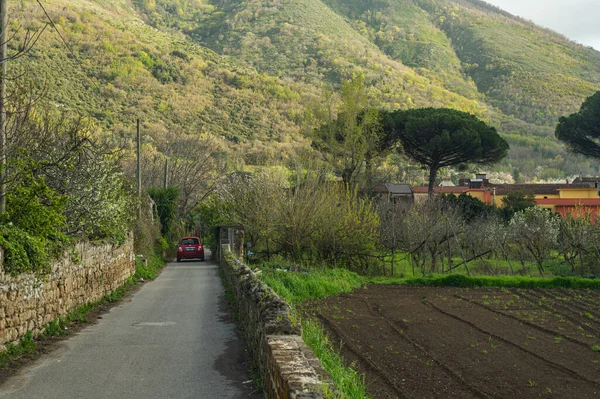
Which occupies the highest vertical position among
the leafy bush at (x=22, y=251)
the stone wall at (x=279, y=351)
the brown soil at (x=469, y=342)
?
the leafy bush at (x=22, y=251)

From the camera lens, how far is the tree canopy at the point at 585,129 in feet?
173

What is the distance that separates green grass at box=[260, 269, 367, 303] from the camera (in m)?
21.1

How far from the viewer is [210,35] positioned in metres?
130

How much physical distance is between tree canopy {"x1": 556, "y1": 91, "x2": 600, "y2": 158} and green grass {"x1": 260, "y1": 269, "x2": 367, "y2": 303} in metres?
34.5

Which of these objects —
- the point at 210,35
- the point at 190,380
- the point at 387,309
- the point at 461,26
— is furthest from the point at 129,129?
the point at 461,26

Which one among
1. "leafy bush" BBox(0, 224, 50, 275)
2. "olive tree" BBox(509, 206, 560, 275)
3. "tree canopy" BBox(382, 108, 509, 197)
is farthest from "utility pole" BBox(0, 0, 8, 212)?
"tree canopy" BBox(382, 108, 509, 197)

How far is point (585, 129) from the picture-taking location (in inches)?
2127

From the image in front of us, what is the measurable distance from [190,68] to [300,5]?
6107 cm

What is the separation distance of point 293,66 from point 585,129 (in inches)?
2672

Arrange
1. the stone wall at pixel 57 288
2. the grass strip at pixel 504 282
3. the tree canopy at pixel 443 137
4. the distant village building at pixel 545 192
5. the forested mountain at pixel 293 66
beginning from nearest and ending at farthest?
the stone wall at pixel 57 288
the grass strip at pixel 504 282
the tree canopy at pixel 443 137
the distant village building at pixel 545 192
the forested mountain at pixel 293 66

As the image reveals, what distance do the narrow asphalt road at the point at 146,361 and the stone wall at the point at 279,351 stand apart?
55 centimetres

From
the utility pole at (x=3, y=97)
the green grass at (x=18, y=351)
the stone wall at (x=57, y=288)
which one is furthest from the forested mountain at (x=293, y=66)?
the green grass at (x=18, y=351)

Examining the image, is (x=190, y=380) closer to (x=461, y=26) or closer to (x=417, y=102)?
(x=417, y=102)

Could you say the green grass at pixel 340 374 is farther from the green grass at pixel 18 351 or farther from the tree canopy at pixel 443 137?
the tree canopy at pixel 443 137
